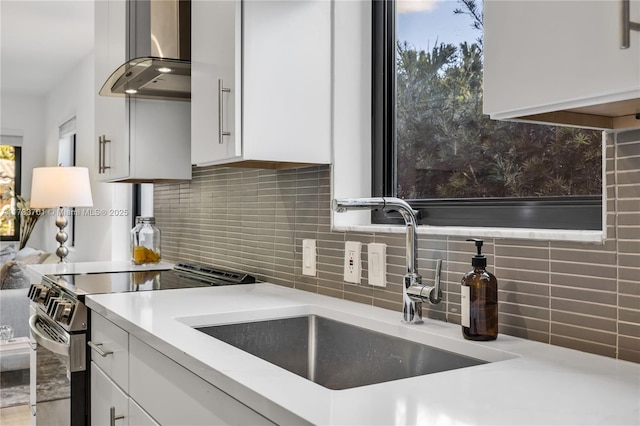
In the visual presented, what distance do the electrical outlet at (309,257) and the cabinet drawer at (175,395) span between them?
0.69 meters

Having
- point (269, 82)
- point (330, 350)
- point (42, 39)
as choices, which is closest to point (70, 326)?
point (330, 350)

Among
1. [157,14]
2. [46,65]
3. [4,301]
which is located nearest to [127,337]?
[157,14]

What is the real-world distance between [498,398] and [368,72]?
1.38 metres

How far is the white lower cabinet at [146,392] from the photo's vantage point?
42.7 inches

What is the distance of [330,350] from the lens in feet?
5.42

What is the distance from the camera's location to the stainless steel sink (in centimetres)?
140

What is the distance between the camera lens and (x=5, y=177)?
748 centimetres

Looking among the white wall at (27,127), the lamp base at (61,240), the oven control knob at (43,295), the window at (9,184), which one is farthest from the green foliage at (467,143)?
the window at (9,184)

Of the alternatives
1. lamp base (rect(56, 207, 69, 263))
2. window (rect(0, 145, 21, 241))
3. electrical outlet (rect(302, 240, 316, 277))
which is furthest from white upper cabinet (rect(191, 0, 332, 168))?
window (rect(0, 145, 21, 241))

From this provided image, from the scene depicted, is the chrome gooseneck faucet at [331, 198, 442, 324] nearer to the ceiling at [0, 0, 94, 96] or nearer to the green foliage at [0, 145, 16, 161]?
the ceiling at [0, 0, 94, 96]

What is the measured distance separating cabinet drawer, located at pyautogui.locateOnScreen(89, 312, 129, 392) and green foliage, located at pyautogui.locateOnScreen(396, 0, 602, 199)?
3.17 feet

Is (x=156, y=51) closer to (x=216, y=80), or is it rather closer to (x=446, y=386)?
(x=216, y=80)

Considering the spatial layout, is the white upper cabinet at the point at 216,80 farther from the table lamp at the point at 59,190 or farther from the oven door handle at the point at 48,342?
the table lamp at the point at 59,190

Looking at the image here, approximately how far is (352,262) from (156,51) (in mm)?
1301
